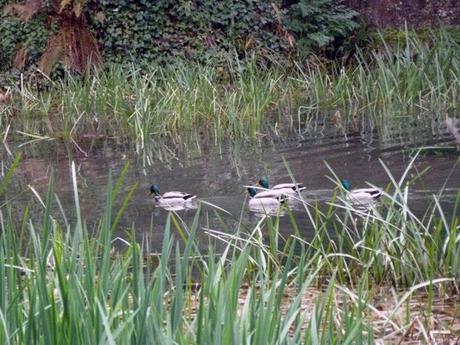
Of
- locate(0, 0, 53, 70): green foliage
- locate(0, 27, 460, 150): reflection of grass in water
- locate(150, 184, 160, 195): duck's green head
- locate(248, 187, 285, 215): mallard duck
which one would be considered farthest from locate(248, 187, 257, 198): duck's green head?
locate(0, 0, 53, 70): green foliage

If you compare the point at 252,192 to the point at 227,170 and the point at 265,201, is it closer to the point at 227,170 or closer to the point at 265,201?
the point at 265,201

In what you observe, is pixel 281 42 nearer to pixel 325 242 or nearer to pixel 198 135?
pixel 198 135

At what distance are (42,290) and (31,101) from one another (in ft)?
37.4

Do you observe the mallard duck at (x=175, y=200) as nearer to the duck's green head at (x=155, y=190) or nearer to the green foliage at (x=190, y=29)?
the duck's green head at (x=155, y=190)

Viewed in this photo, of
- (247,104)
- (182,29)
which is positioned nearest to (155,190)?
(247,104)

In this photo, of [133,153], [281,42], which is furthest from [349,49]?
[133,153]

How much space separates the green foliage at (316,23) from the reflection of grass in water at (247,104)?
164 inches

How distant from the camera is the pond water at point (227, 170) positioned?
778 cm

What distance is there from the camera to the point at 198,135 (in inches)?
453

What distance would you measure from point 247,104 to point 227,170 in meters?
2.21

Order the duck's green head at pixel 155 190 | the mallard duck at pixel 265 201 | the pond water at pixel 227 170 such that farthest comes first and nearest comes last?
1. the duck's green head at pixel 155 190
2. the pond water at pixel 227 170
3. the mallard duck at pixel 265 201

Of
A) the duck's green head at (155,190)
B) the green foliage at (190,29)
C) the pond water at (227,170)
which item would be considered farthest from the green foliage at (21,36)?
the duck's green head at (155,190)

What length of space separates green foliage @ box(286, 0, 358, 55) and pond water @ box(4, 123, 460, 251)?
21.3ft

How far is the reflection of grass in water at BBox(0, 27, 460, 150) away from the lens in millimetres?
11469
